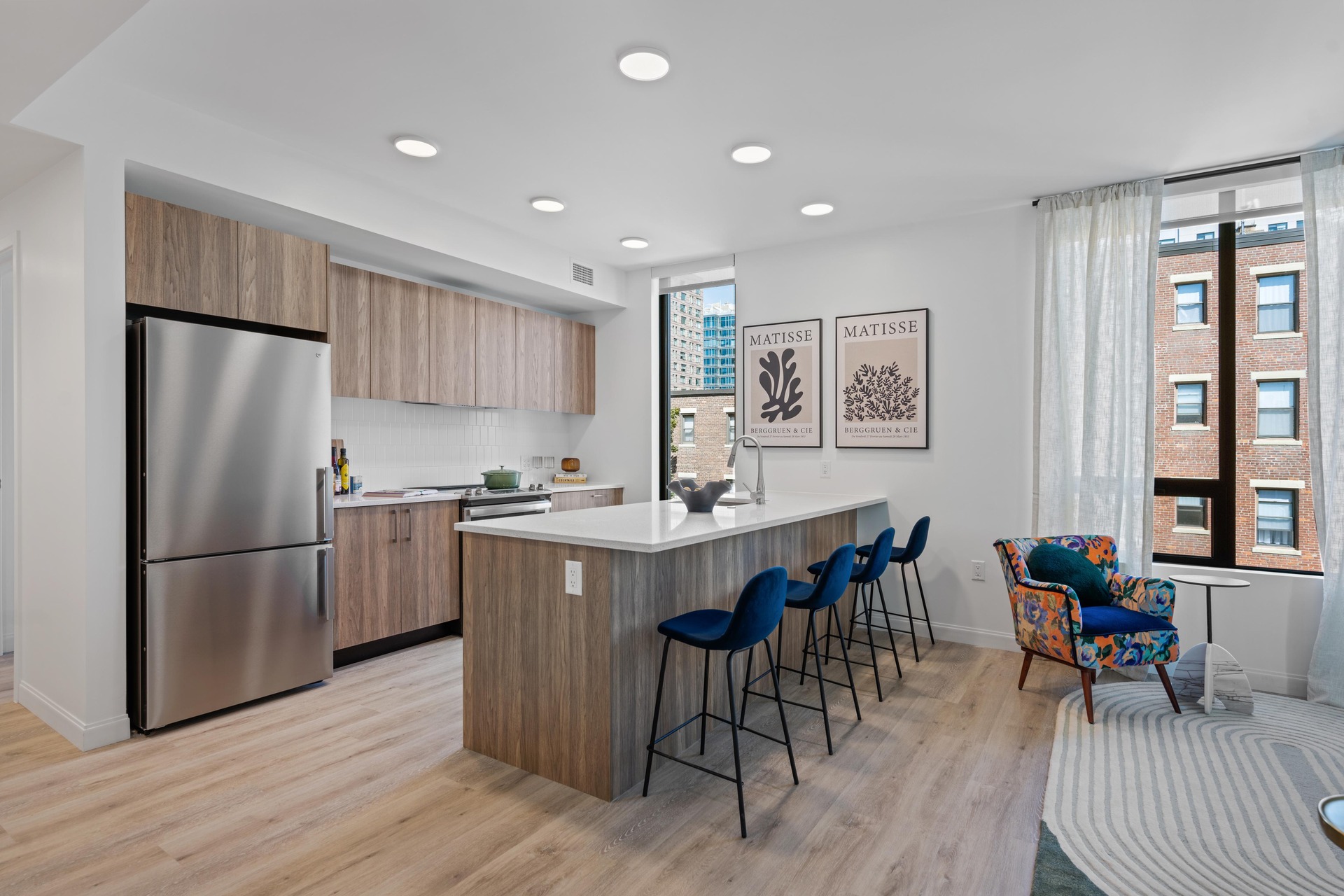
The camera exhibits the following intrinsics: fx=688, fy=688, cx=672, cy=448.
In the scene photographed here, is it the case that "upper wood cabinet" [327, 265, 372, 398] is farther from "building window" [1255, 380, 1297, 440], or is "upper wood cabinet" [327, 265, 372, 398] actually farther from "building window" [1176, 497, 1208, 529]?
"building window" [1255, 380, 1297, 440]

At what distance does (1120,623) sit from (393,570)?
12.5 ft

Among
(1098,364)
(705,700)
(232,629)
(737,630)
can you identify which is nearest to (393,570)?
(232,629)

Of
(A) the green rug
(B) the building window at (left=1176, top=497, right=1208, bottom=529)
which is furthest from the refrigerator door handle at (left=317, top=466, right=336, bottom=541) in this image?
(B) the building window at (left=1176, top=497, right=1208, bottom=529)

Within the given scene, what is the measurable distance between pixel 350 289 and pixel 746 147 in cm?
241

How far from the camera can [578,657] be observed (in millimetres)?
2445

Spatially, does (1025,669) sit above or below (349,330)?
below

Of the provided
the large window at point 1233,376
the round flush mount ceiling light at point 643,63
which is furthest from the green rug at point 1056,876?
the round flush mount ceiling light at point 643,63

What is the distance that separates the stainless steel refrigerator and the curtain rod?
4603 mm

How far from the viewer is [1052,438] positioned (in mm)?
4020

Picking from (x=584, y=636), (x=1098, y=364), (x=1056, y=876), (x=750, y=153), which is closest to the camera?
(x=1056, y=876)

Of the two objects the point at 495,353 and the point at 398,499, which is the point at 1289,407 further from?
the point at 398,499

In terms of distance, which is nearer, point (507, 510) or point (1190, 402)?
point (1190, 402)

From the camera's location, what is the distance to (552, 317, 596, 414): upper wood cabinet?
5.65 metres

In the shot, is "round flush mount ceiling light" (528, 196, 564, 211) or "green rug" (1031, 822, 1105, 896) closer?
"green rug" (1031, 822, 1105, 896)
